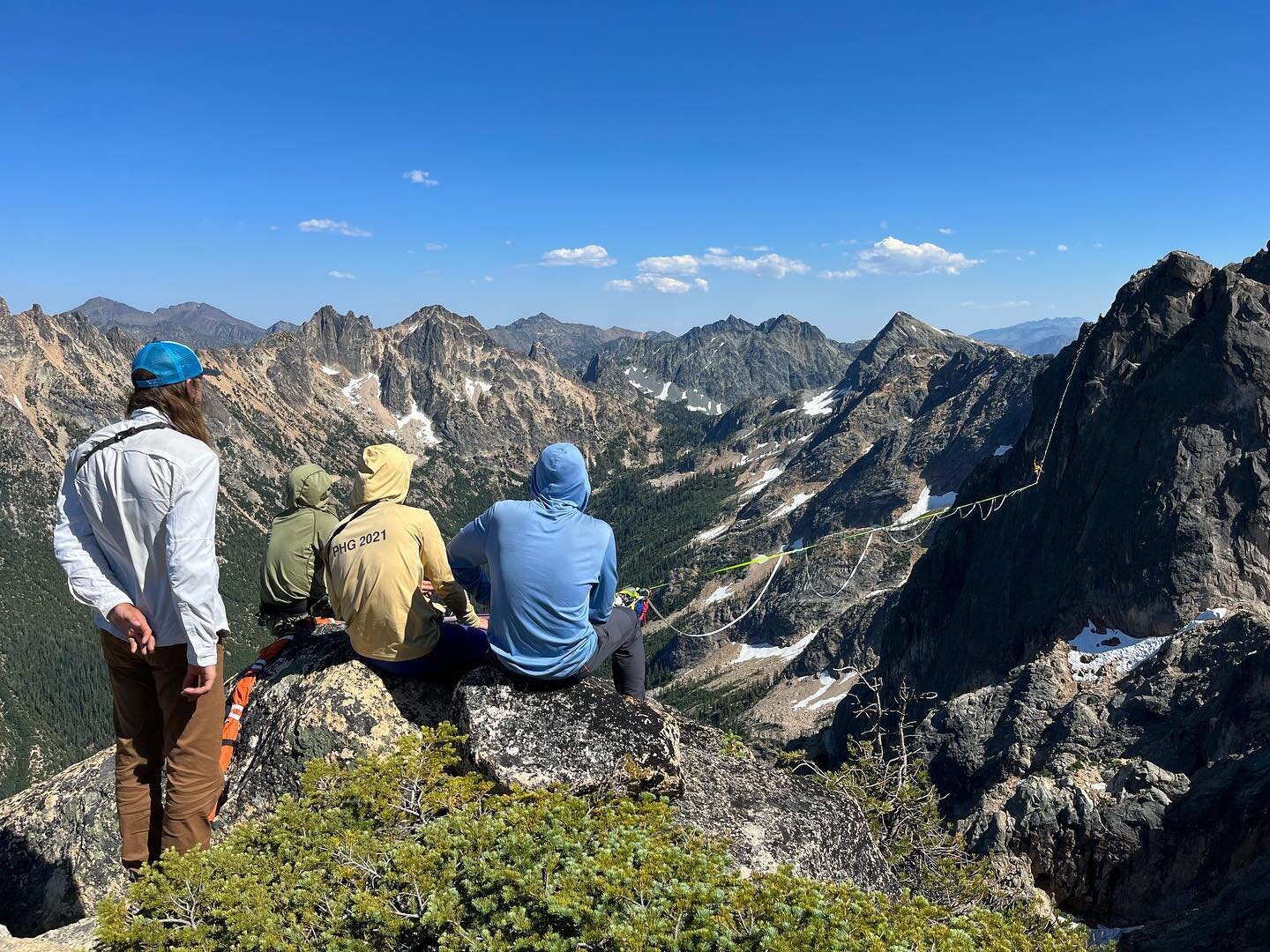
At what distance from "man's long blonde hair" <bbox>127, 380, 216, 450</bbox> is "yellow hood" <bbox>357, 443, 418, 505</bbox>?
94.4 inches

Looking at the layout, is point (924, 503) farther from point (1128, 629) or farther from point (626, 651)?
point (626, 651)

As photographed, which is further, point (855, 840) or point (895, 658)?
point (895, 658)

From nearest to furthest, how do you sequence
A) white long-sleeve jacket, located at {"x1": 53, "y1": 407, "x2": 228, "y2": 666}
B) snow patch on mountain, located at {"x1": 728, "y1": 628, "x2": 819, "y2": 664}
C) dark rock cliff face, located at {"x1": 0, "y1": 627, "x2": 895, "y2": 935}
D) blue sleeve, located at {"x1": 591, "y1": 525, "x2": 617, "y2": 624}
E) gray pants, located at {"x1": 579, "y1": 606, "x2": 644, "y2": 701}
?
1. white long-sleeve jacket, located at {"x1": 53, "y1": 407, "x2": 228, "y2": 666}
2. dark rock cliff face, located at {"x1": 0, "y1": 627, "x2": 895, "y2": 935}
3. blue sleeve, located at {"x1": 591, "y1": 525, "x2": 617, "y2": 624}
4. gray pants, located at {"x1": 579, "y1": 606, "x2": 644, "y2": 701}
5. snow patch on mountain, located at {"x1": 728, "y1": 628, "x2": 819, "y2": 664}

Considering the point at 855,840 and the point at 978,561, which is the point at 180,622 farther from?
the point at 978,561

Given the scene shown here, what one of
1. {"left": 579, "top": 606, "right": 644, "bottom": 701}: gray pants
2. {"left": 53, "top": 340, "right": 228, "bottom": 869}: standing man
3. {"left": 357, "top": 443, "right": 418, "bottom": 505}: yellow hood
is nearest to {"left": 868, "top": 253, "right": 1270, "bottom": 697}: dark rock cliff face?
{"left": 579, "top": 606, "right": 644, "bottom": 701}: gray pants

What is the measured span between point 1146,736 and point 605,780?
1758 inches

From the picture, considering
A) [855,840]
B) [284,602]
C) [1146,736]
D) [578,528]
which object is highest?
[578,528]

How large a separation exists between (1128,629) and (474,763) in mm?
62206

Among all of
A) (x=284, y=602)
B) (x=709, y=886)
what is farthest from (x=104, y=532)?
(x=709, y=886)

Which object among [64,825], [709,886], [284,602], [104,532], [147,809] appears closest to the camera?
[709,886]

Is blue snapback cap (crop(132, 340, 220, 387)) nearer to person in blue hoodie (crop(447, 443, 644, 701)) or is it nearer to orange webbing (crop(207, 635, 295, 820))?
person in blue hoodie (crop(447, 443, 644, 701))

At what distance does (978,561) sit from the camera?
267 ft

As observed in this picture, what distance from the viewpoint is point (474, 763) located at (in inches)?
314

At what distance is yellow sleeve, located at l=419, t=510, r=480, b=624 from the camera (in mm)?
8930
